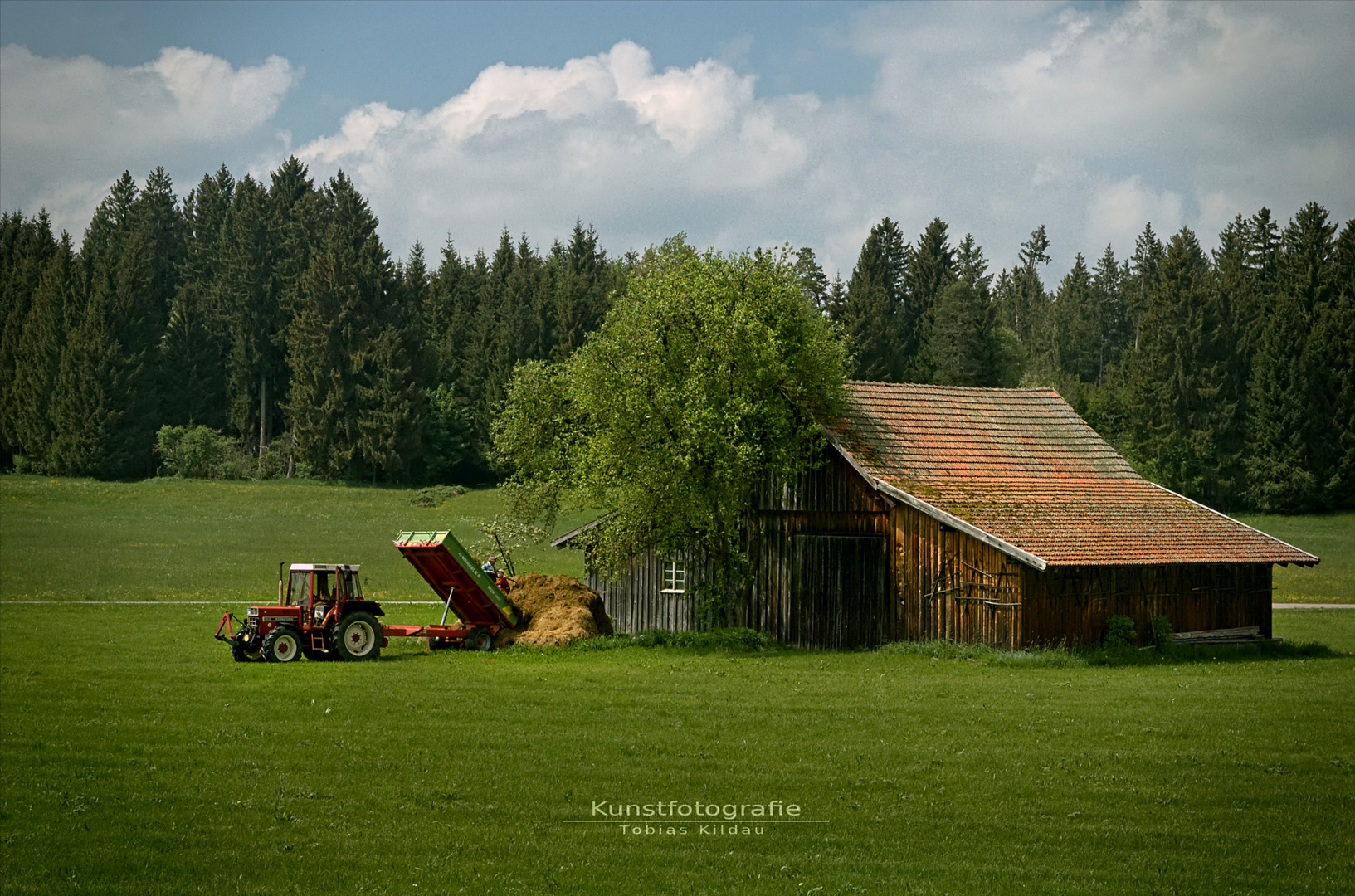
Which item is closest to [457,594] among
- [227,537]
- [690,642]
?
[690,642]

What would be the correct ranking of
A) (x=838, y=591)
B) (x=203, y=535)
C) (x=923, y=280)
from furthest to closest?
1. (x=923, y=280)
2. (x=203, y=535)
3. (x=838, y=591)

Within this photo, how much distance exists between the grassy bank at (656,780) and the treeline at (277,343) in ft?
213

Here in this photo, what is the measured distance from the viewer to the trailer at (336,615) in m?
26.3

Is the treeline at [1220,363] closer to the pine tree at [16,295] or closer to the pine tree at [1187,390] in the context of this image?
the pine tree at [1187,390]

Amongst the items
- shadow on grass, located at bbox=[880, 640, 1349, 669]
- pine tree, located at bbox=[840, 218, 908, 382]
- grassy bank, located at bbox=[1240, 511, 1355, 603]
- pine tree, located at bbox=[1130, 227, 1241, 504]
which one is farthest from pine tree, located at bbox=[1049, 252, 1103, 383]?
shadow on grass, located at bbox=[880, 640, 1349, 669]

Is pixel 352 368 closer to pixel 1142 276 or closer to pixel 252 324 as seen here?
pixel 252 324

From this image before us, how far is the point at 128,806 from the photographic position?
13273 mm

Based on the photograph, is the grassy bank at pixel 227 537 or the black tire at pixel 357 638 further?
the grassy bank at pixel 227 537

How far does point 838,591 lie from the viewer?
3177 cm

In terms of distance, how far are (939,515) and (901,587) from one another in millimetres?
2605

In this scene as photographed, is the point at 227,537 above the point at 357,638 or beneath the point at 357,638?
above


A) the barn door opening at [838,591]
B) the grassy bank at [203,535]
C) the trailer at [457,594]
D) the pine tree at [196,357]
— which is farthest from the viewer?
the pine tree at [196,357]

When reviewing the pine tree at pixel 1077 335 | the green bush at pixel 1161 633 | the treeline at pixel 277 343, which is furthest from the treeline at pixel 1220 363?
the green bush at pixel 1161 633

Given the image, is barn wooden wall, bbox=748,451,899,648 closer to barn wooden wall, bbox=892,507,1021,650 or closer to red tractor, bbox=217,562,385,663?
barn wooden wall, bbox=892,507,1021,650
